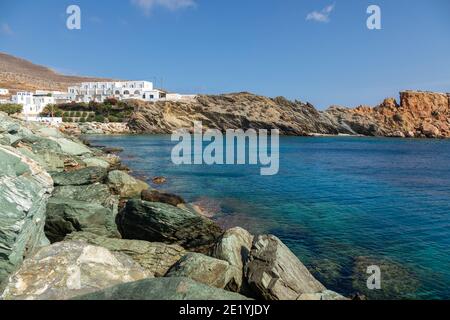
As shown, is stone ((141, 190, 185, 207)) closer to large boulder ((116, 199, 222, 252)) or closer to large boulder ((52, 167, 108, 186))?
large boulder ((52, 167, 108, 186))

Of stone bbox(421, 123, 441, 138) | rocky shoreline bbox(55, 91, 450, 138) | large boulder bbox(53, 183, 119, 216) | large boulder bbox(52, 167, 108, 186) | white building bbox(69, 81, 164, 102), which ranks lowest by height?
large boulder bbox(53, 183, 119, 216)

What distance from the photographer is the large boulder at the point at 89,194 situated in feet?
53.3

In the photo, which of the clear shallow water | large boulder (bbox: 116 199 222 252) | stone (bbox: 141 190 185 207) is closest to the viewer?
the clear shallow water

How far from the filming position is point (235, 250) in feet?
37.5

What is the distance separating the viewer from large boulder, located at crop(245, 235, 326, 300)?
945 centimetres

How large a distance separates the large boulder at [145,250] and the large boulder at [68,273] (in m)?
1.64

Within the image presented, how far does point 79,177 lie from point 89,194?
3021mm

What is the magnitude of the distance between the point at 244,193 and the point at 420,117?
157 metres

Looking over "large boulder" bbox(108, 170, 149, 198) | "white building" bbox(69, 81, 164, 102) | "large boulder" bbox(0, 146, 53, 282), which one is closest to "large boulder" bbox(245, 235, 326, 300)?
"large boulder" bbox(0, 146, 53, 282)

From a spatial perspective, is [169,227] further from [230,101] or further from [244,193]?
[230,101]

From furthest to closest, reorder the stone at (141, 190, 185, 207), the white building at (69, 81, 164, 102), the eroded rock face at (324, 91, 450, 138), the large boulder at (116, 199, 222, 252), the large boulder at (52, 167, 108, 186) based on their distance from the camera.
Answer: the white building at (69, 81, 164, 102)
the eroded rock face at (324, 91, 450, 138)
the stone at (141, 190, 185, 207)
the large boulder at (52, 167, 108, 186)
the large boulder at (116, 199, 222, 252)

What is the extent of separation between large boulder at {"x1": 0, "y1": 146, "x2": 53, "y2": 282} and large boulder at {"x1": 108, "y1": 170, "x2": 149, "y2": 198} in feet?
36.2

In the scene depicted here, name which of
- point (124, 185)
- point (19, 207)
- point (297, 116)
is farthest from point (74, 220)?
point (297, 116)
